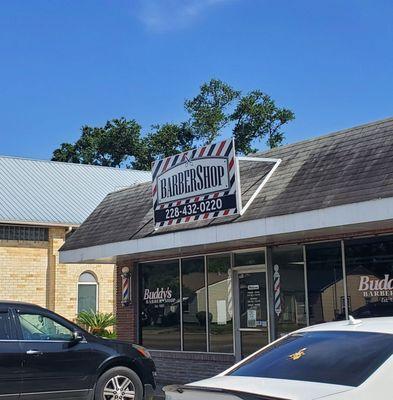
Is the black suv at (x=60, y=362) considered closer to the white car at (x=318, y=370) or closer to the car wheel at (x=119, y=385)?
the car wheel at (x=119, y=385)

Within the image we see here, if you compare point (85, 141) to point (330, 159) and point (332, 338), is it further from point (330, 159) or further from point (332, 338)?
point (332, 338)

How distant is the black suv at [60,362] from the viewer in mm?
9516

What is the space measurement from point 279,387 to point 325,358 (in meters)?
0.51

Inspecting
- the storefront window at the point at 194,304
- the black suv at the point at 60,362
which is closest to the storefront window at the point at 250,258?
the storefront window at the point at 194,304

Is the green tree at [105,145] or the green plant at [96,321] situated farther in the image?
the green tree at [105,145]

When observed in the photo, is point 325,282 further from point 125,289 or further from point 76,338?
point 125,289

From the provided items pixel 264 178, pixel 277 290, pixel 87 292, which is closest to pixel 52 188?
pixel 87 292

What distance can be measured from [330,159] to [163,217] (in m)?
3.60

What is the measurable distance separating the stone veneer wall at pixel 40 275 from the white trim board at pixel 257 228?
9514 millimetres

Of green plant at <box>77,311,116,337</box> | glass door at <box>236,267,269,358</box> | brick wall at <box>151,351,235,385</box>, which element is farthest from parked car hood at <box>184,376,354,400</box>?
green plant at <box>77,311,116,337</box>

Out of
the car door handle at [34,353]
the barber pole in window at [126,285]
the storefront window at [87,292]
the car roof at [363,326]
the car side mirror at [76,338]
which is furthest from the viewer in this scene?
the storefront window at [87,292]

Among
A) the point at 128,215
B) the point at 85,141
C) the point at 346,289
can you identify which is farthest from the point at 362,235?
the point at 85,141

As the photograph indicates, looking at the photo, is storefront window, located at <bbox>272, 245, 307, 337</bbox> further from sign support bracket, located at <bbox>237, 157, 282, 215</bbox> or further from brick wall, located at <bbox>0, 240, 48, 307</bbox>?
brick wall, located at <bbox>0, 240, 48, 307</bbox>

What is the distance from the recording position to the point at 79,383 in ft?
32.7
